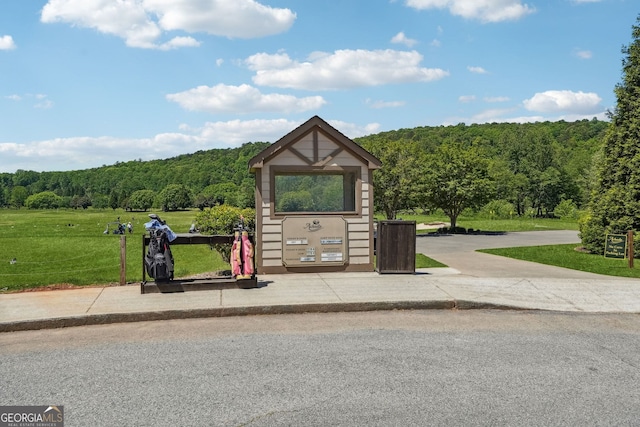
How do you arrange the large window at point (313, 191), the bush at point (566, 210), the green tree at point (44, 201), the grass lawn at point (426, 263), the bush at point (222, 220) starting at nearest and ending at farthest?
the large window at point (313, 191)
the bush at point (222, 220)
the grass lawn at point (426, 263)
the bush at point (566, 210)
the green tree at point (44, 201)

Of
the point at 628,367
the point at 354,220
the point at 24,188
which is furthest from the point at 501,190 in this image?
the point at 24,188

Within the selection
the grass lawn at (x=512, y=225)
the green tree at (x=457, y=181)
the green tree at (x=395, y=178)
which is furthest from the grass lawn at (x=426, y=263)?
the grass lawn at (x=512, y=225)

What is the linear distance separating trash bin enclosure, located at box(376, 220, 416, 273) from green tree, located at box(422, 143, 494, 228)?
21.7 metres

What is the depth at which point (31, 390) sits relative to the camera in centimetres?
497

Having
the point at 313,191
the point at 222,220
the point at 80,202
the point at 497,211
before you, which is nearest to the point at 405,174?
the point at 222,220

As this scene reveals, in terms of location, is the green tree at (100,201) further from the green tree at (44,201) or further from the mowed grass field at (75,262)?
the mowed grass field at (75,262)

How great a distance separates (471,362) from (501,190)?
7260cm

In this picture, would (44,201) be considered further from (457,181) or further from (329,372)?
(329,372)

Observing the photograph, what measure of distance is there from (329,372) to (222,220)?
346 inches

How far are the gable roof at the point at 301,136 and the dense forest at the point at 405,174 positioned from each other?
10100 millimetres

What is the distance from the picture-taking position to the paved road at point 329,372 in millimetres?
4508

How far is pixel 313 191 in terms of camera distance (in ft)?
39.8

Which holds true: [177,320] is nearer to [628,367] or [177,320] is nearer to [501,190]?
[628,367]

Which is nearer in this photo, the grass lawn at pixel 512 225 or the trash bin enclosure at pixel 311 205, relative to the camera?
the trash bin enclosure at pixel 311 205
